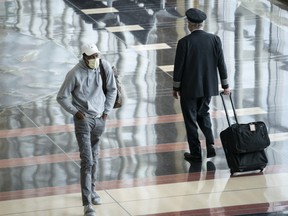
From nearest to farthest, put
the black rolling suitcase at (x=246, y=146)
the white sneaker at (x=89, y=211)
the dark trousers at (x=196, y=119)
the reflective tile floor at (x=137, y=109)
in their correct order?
the white sneaker at (x=89, y=211), the reflective tile floor at (x=137, y=109), the black rolling suitcase at (x=246, y=146), the dark trousers at (x=196, y=119)

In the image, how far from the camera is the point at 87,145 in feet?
39.2

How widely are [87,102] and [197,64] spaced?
221 cm

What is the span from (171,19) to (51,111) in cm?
630

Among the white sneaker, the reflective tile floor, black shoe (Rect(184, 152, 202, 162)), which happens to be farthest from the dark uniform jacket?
the white sneaker

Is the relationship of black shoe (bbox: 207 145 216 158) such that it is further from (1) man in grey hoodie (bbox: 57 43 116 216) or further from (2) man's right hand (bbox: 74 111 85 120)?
(2) man's right hand (bbox: 74 111 85 120)

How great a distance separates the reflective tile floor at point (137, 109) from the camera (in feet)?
41.8

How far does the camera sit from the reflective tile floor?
12727mm

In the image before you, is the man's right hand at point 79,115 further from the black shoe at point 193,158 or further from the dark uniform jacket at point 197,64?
the black shoe at point 193,158

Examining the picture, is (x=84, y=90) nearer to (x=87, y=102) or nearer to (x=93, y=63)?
(x=87, y=102)

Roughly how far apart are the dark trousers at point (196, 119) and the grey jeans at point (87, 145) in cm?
194

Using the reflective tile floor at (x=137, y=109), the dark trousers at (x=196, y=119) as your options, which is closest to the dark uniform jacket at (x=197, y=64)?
the dark trousers at (x=196, y=119)

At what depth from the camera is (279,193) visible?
1274cm

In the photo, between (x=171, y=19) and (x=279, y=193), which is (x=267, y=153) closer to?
(x=279, y=193)

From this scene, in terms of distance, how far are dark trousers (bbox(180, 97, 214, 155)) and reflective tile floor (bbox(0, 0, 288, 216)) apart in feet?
0.95
